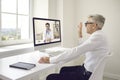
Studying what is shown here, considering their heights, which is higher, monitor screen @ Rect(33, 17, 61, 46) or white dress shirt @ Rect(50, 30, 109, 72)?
monitor screen @ Rect(33, 17, 61, 46)

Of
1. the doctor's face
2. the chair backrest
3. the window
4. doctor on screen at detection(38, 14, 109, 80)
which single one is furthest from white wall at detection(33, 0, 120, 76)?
the chair backrest

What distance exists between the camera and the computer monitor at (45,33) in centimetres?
198

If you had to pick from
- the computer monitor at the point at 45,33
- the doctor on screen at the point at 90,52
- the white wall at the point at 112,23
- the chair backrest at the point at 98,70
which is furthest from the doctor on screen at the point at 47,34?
the white wall at the point at 112,23

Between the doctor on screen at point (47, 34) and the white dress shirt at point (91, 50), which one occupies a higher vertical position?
the doctor on screen at point (47, 34)

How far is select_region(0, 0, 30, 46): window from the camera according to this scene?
247 cm

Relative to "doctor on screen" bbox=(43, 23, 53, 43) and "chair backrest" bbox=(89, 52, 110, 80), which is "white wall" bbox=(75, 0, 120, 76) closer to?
"doctor on screen" bbox=(43, 23, 53, 43)

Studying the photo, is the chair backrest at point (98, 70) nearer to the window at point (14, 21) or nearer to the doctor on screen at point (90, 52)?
the doctor on screen at point (90, 52)

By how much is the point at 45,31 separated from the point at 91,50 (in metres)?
0.72

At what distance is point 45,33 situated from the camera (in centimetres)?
212

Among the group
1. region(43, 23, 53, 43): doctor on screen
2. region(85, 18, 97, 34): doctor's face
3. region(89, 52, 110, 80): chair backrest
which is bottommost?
region(89, 52, 110, 80): chair backrest

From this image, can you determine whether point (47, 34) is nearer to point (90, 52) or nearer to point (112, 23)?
point (90, 52)

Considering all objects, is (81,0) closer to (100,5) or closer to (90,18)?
(100,5)

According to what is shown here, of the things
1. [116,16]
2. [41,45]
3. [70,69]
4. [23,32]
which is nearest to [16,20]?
[23,32]

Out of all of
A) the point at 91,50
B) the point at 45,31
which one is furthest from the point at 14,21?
the point at 91,50
